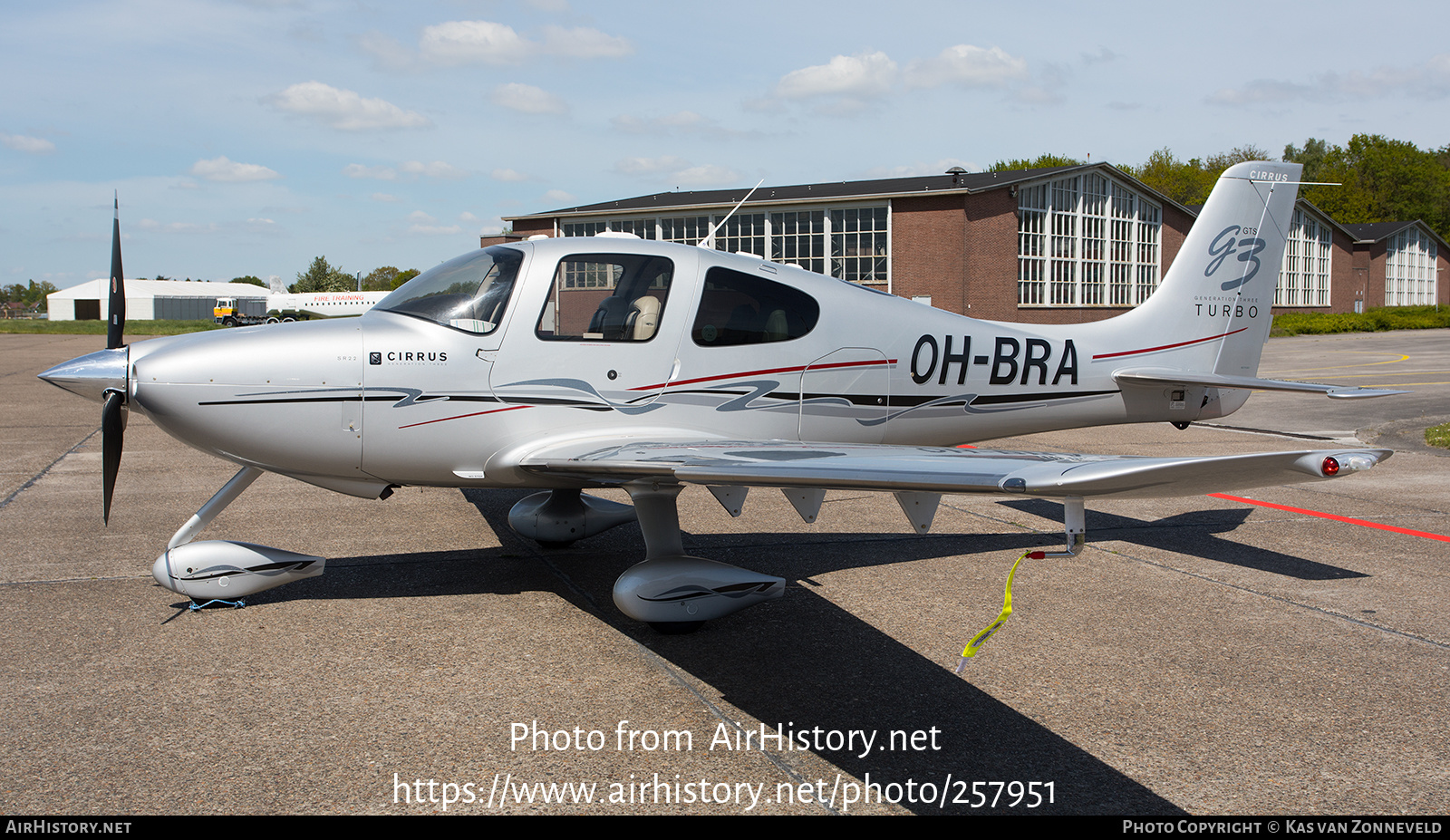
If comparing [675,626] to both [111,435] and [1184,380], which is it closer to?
[111,435]

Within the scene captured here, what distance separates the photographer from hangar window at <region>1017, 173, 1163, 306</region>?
46375 mm

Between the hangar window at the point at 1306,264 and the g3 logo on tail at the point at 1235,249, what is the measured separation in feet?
204

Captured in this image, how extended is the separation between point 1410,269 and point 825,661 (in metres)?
94.0

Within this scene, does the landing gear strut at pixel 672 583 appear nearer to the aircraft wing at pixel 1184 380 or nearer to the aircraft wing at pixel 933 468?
the aircraft wing at pixel 933 468

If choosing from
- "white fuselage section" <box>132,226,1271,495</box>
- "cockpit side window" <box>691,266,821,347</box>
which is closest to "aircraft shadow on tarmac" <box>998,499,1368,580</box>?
"white fuselage section" <box>132,226,1271,495</box>

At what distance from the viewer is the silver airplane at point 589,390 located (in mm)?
5289

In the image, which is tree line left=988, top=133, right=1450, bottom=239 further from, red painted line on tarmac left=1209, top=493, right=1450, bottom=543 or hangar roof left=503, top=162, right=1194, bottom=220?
red painted line on tarmac left=1209, top=493, right=1450, bottom=543

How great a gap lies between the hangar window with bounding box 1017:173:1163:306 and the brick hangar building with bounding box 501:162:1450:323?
0.06 meters

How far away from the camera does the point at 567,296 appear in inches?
230

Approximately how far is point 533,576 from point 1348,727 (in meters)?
4.83

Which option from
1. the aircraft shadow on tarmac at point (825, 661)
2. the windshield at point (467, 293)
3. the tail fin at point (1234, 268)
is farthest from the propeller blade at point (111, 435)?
the tail fin at point (1234, 268)
